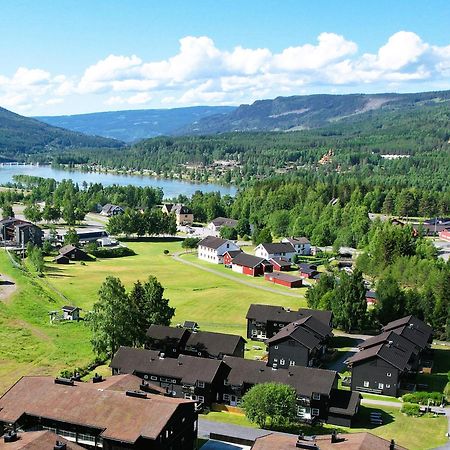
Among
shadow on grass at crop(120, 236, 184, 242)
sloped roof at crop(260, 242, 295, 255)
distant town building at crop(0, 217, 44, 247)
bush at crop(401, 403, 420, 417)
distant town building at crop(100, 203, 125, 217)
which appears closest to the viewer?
bush at crop(401, 403, 420, 417)

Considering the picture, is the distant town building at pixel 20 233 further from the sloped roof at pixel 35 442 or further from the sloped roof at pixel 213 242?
the sloped roof at pixel 35 442

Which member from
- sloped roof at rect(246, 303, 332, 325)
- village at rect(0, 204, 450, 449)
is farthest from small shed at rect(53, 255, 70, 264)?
sloped roof at rect(246, 303, 332, 325)

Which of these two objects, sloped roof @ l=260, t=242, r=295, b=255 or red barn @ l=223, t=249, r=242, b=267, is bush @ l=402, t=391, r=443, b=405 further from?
red barn @ l=223, t=249, r=242, b=267

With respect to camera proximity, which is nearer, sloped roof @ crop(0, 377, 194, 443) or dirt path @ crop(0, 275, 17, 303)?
sloped roof @ crop(0, 377, 194, 443)

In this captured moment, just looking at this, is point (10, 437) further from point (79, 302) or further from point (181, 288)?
point (181, 288)

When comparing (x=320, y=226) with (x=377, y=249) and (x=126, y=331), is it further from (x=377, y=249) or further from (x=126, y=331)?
(x=126, y=331)

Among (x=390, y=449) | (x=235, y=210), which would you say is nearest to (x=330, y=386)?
(x=390, y=449)

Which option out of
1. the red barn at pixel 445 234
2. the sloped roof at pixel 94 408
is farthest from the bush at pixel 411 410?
the red barn at pixel 445 234

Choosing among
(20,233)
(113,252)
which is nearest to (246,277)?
(113,252)
